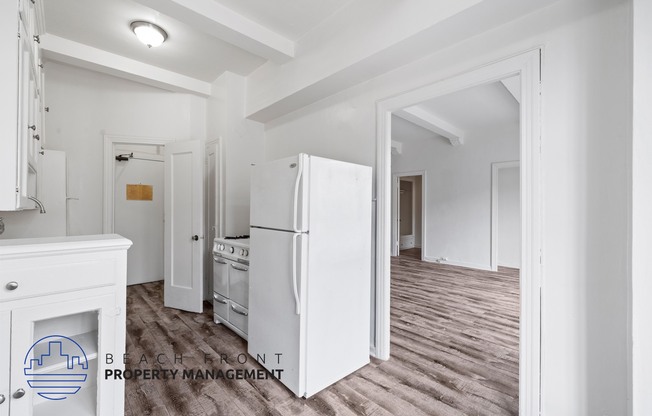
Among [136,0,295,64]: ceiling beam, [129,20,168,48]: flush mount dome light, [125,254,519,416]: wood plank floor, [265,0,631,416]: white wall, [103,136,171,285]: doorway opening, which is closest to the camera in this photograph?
[265,0,631,416]: white wall

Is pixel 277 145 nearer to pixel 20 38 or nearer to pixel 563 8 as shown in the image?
pixel 20 38

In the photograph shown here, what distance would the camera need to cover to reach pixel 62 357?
4.69ft

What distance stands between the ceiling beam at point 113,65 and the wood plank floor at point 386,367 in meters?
2.68

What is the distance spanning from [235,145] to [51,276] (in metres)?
2.56

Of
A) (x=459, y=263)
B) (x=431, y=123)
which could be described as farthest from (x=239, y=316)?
(x=459, y=263)

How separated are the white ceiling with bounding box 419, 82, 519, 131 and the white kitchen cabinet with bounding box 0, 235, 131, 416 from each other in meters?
3.87

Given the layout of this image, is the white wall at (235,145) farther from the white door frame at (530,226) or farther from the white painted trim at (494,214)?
the white painted trim at (494,214)

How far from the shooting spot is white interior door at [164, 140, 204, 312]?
11.3 feet

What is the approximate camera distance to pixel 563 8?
158 centimetres

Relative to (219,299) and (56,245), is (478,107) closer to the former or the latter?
(219,299)

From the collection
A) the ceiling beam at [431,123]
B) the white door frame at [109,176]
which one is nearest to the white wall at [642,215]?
the ceiling beam at [431,123]

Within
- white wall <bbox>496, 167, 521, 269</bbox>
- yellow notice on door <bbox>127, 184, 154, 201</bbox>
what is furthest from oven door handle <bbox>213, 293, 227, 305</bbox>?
white wall <bbox>496, 167, 521, 269</bbox>

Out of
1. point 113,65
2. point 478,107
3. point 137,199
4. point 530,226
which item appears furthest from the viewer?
point 478,107

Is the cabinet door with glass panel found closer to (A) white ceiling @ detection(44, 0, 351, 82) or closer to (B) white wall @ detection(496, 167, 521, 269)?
(A) white ceiling @ detection(44, 0, 351, 82)
